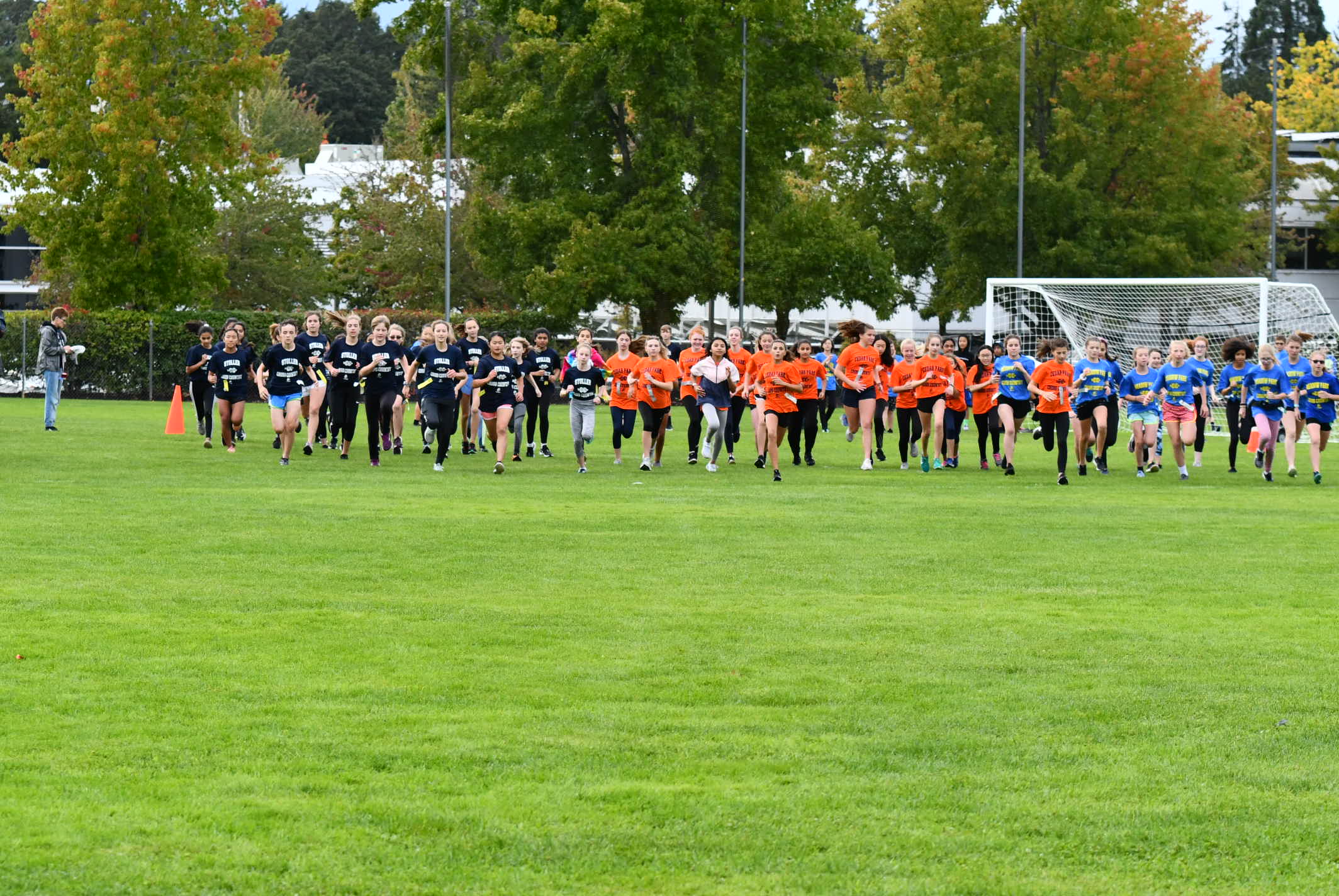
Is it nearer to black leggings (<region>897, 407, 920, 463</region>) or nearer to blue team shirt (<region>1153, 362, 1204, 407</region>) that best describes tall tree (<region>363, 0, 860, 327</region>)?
black leggings (<region>897, 407, 920, 463</region>)

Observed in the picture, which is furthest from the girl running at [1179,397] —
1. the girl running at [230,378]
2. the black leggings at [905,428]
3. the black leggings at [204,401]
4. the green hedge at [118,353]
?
the green hedge at [118,353]

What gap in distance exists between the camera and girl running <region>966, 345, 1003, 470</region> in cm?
2358

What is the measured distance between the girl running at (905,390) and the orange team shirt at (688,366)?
8.20 ft

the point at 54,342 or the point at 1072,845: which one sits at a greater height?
the point at 54,342

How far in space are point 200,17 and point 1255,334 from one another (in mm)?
27975

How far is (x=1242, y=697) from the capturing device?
8.02 metres

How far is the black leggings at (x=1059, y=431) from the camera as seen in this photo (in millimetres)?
20938

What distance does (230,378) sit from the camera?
79.5ft

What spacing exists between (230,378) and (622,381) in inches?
210

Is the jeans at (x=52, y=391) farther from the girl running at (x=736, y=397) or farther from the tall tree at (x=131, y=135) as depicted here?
the tall tree at (x=131, y=135)

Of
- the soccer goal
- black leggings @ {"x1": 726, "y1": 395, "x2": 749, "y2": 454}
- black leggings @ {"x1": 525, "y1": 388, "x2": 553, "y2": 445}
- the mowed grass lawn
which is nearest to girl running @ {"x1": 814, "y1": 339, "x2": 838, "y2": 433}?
black leggings @ {"x1": 726, "y1": 395, "x2": 749, "y2": 454}

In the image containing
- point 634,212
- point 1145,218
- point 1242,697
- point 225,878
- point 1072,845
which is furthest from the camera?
point 1145,218

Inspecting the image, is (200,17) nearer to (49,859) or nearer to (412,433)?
(412,433)

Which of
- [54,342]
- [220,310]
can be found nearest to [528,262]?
[220,310]
